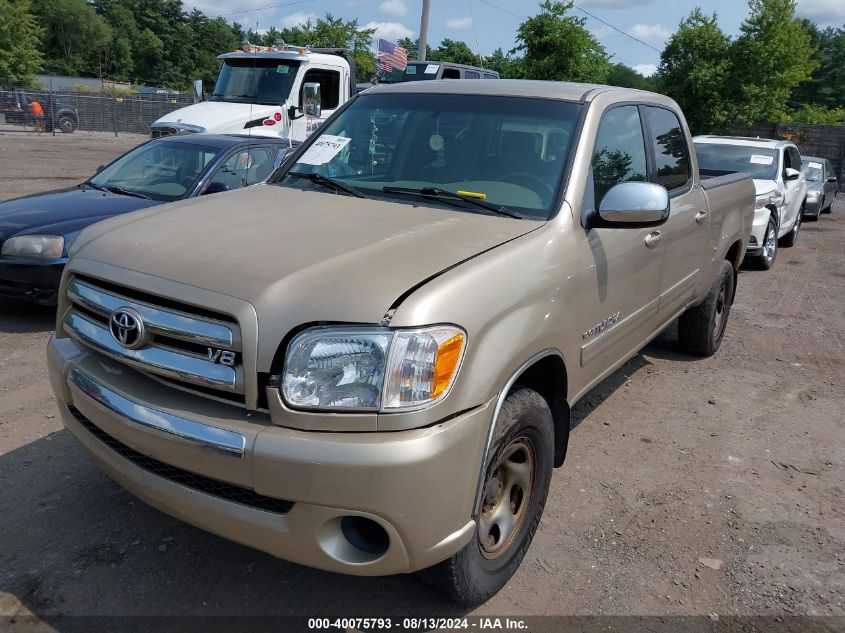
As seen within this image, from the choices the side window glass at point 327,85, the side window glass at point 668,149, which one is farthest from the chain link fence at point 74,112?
the side window glass at point 668,149

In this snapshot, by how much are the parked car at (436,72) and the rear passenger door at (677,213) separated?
13034 millimetres

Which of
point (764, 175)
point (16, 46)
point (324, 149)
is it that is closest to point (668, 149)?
point (324, 149)

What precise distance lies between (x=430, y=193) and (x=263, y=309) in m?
1.34

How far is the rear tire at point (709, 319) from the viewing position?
221 inches

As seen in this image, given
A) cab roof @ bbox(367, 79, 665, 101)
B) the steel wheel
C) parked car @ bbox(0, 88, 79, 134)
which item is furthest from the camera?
parked car @ bbox(0, 88, 79, 134)

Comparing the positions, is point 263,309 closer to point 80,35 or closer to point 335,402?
point 335,402

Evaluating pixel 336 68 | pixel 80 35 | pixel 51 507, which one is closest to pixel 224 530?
pixel 51 507

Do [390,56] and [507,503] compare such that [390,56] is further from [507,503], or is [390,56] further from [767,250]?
[507,503]

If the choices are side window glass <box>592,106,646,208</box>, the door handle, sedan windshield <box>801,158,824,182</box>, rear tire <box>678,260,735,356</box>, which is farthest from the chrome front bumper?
sedan windshield <box>801,158,824,182</box>

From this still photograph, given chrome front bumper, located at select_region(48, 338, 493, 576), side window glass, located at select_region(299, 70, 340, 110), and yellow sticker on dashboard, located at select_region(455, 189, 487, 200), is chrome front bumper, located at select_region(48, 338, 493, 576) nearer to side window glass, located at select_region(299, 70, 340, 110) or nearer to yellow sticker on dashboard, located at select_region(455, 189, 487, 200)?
yellow sticker on dashboard, located at select_region(455, 189, 487, 200)

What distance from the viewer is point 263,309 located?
7.50 ft

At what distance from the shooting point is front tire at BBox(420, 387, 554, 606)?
258 cm

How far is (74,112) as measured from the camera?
1316 inches

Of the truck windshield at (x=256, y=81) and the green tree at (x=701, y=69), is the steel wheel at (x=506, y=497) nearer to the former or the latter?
the truck windshield at (x=256, y=81)
